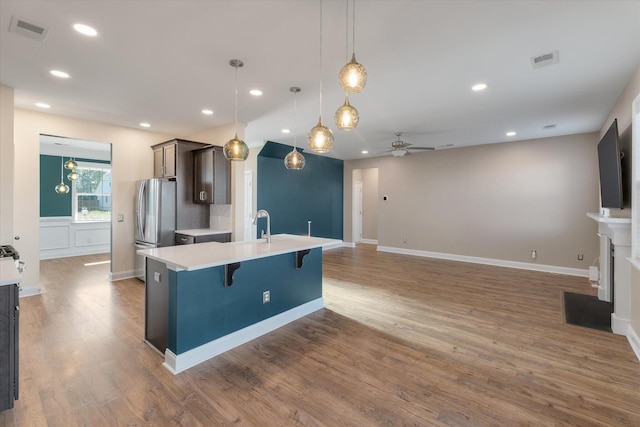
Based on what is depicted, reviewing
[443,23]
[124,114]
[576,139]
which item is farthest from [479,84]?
[124,114]

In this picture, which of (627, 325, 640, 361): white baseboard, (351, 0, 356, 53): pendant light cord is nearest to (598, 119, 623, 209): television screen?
(627, 325, 640, 361): white baseboard

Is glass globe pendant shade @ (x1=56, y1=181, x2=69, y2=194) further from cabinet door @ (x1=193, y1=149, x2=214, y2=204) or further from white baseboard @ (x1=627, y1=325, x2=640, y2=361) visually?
white baseboard @ (x1=627, y1=325, x2=640, y2=361)

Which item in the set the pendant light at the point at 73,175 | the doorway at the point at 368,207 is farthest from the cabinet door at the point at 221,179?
the doorway at the point at 368,207

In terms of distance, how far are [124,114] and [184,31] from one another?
9.79 feet

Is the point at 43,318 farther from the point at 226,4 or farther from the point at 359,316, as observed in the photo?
the point at 226,4

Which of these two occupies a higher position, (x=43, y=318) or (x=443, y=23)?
(x=443, y=23)

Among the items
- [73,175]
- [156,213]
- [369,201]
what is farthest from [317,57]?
[369,201]

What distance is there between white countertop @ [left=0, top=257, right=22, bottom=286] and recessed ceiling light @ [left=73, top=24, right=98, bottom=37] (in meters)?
1.93

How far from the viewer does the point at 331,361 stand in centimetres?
261

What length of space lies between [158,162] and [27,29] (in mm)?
3360

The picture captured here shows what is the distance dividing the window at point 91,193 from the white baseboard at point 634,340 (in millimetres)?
10502

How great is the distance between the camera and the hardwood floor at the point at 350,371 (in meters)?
1.96

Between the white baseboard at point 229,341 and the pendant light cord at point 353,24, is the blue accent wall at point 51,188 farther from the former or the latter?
the pendant light cord at point 353,24

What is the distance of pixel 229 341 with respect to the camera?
9.25 ft
